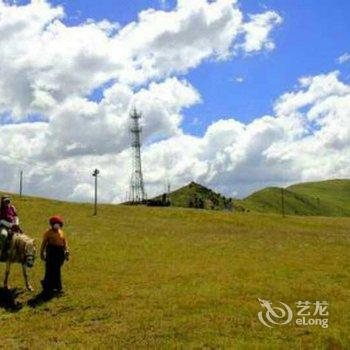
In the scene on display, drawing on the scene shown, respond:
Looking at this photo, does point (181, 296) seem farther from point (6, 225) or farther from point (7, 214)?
point (7, 214)

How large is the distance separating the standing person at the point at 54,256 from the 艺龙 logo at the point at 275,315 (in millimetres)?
8520

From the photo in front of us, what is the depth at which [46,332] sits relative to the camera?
21.0 metres

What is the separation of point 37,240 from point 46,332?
25.2 m

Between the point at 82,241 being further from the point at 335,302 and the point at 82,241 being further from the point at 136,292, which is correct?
the point at 335,302

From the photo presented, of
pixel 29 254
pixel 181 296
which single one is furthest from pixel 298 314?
pixel 29 254

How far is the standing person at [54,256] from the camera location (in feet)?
85.5

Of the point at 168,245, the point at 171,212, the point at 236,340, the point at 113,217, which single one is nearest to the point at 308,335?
the point at 236,340

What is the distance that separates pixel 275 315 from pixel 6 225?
12.5m

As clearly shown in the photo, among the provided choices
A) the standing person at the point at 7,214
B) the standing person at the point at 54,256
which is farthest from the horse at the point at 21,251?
the standing person at the point at 7,214

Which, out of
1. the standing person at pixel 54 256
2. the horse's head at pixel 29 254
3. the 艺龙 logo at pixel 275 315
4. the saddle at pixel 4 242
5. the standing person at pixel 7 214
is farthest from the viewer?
the standing person at pixel 7 214

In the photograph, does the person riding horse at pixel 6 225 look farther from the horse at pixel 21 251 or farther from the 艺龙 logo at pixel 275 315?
the 艺龙 logo at pixel 275 315

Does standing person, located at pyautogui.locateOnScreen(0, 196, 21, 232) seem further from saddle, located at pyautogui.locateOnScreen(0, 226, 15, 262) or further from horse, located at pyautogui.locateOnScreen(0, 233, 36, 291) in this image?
horse, located at pyautogui.locateOnScreen(0, 233, 36, 291)

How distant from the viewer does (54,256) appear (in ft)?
86.6

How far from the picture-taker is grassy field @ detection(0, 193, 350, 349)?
63.3 ft
